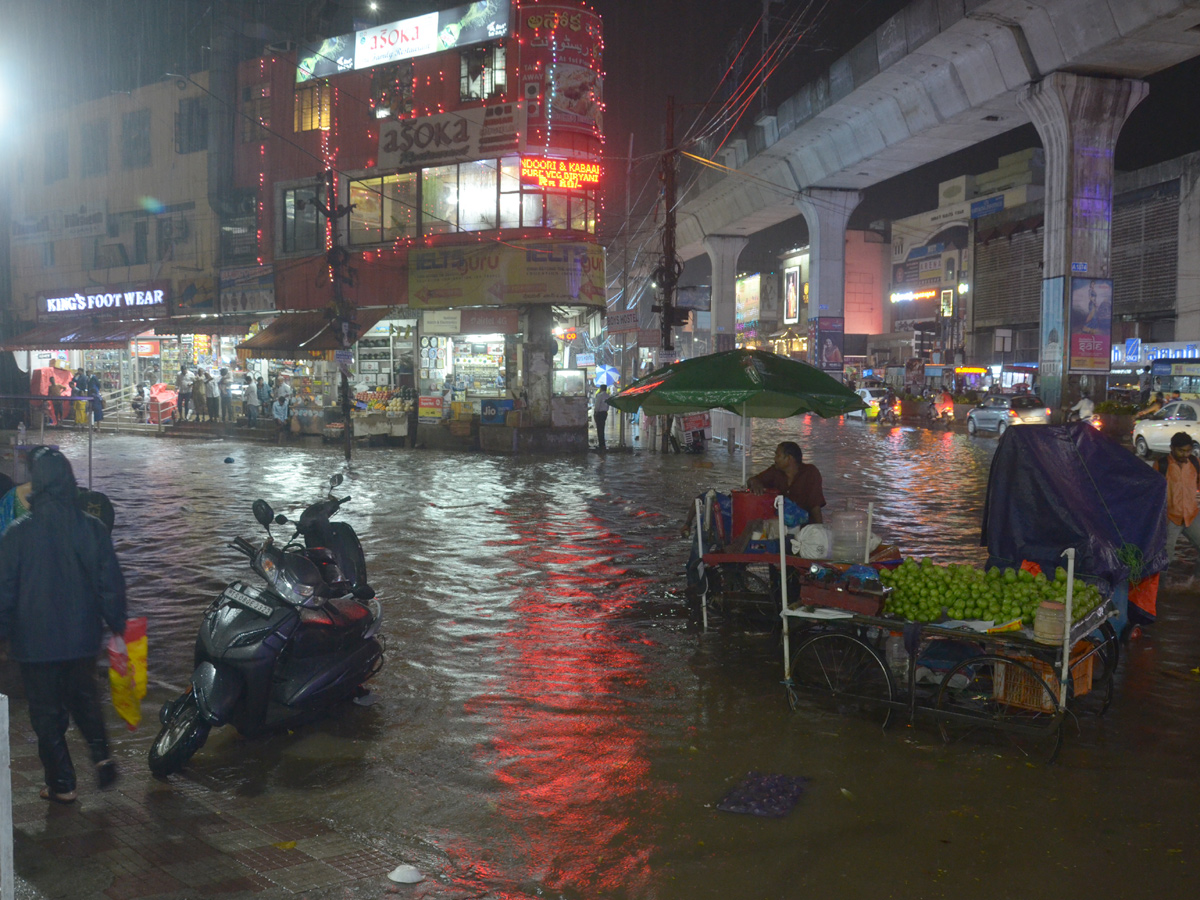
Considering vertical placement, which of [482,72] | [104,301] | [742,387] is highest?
[482,72]

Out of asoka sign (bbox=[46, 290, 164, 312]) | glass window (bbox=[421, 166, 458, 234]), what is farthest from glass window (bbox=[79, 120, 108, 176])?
glass window (bbox=[421, 166, 458, 234])

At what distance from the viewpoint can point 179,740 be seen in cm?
500

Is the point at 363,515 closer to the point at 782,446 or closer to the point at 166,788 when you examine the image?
the point at 782,446

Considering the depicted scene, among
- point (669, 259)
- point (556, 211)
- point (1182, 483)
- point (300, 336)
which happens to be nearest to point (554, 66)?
point (556, 211)

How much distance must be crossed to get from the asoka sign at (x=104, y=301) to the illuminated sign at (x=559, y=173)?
1788 centimetres

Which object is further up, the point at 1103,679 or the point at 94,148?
the point at 94,148

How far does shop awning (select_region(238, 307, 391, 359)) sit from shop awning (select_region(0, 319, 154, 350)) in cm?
645

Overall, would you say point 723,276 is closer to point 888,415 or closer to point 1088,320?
point 888,415

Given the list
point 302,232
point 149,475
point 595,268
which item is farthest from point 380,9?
point 149,475

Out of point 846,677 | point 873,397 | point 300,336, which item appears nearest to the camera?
point 846,677

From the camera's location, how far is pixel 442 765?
534 cm

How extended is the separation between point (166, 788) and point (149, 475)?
53.7 ft

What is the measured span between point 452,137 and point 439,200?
198cm

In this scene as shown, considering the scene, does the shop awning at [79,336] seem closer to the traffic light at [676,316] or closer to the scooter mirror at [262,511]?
the traffic light at [676,316]
